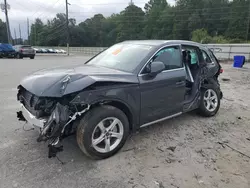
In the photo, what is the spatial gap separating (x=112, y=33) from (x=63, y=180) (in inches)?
3247

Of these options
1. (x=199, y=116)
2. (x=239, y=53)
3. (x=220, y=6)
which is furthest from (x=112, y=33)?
(x=199, y=116)

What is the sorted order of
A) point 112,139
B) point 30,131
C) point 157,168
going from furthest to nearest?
point 30,131 < point 112,139 < point 157,168

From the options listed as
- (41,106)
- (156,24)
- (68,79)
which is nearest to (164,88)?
(68,79)

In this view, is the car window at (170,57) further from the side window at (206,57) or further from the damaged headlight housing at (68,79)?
the damaged headlight housing at (68,79)

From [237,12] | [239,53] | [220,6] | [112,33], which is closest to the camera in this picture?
[239,53]

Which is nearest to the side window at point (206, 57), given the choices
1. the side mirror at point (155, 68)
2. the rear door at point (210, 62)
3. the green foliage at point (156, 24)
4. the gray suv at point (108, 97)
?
the rear door at point (210, 62)

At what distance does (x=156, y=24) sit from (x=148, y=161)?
73.7 metres

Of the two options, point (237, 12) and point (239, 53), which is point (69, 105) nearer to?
point (239, 53)

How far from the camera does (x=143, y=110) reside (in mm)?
3311

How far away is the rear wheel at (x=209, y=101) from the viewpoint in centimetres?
453

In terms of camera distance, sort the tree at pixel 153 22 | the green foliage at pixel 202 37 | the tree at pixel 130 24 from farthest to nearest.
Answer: the tree at pixel 130 24
the tree at pixel 153 22
the green foliage at pixel 202 37

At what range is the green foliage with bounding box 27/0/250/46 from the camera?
53250mm

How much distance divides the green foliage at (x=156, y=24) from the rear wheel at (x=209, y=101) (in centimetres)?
4781

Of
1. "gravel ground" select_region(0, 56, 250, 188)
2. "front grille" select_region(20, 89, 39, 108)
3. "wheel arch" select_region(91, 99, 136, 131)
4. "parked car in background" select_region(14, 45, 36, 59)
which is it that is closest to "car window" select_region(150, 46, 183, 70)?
"wheel arch" select_region(91, 99, 136, 131)
